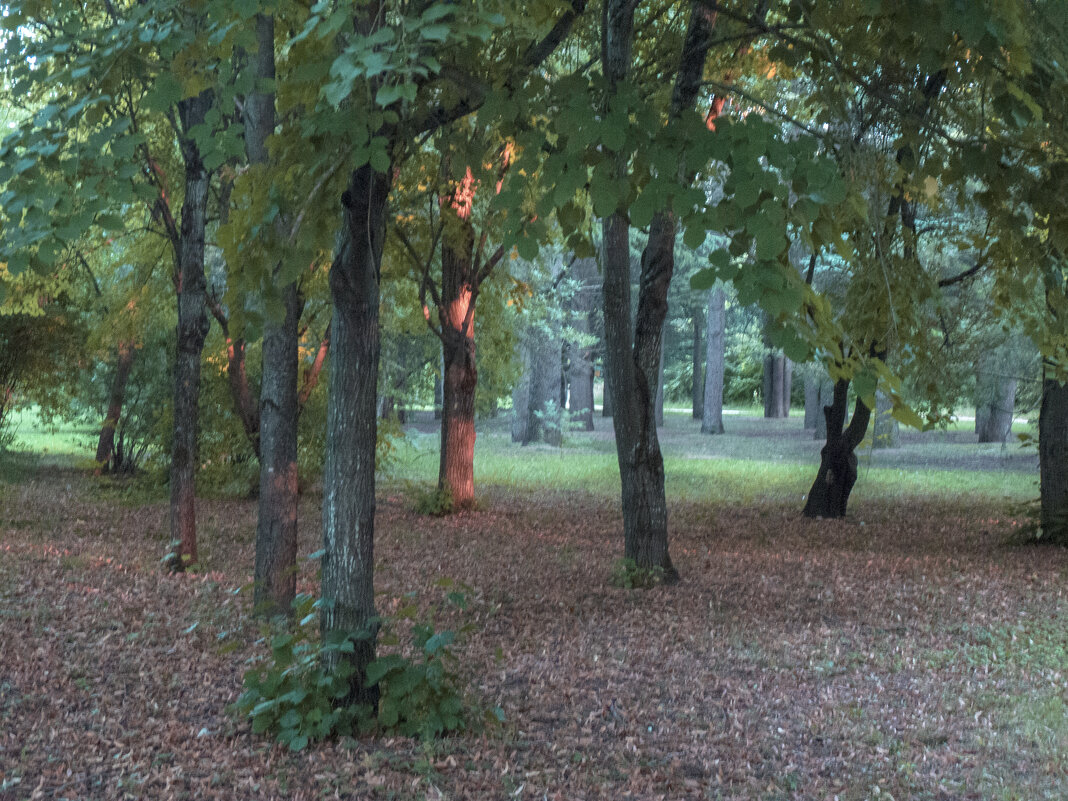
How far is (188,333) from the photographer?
728cm

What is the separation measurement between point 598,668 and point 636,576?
7.01ft

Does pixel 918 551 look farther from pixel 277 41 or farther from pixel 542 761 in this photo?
pixel 277 41

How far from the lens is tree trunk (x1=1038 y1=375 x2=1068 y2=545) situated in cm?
903

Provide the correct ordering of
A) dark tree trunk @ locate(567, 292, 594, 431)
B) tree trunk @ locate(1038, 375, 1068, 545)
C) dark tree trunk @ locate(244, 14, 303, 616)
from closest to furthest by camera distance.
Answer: dark tree trunk @ locate(244, 14, 303, 616) → tree trunk @ locate(1038, 375, 1068, 545) → dark tree trunk @ locate(567, 292, 594, 431)

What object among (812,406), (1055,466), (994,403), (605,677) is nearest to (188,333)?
(605,677)

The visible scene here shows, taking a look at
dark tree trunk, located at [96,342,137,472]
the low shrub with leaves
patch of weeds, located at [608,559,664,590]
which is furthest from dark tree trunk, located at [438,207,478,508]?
the low shrub with leaves

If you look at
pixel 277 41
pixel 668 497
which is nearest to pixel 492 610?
pixel 277 41

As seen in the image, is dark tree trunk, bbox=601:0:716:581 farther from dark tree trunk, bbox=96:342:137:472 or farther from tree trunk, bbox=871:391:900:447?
dark tree trunk, bbox=96:342:137:472

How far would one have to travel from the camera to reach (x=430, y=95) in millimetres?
3633

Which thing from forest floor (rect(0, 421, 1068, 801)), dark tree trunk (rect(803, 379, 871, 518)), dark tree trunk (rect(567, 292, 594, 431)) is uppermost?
dark tree trunk (rect(567, 292, 594, 431))

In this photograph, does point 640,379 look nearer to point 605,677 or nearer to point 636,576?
point 636,576

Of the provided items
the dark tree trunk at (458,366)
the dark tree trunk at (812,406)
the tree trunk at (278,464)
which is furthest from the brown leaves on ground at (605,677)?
the dark tree trunk at (812,406)

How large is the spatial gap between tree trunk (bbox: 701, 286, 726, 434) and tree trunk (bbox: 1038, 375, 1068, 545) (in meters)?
18.2

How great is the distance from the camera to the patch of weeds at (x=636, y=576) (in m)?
7.19
